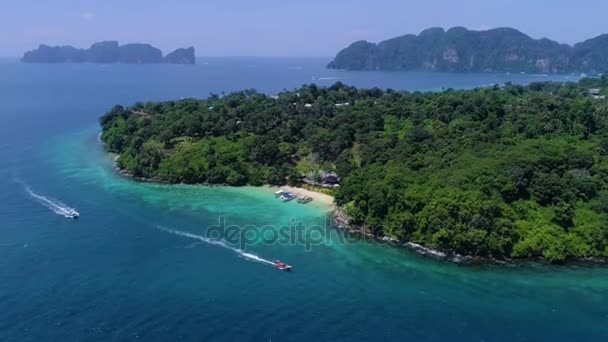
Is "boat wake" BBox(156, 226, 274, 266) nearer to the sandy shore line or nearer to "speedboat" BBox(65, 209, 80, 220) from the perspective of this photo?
"speedboat" BBox(65, 209, 80, 220)

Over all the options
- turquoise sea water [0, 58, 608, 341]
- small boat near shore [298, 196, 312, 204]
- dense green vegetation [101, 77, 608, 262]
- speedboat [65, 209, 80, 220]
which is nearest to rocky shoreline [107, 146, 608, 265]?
dense green vegetation [101, 77, 608, 262]

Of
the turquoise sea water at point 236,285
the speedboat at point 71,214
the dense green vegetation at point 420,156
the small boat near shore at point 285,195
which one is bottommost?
the turquoise sea water at point 236,285

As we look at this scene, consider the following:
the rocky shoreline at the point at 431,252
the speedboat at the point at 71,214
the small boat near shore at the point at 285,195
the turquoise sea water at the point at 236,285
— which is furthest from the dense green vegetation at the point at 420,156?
the speedboat at the point at 71,214

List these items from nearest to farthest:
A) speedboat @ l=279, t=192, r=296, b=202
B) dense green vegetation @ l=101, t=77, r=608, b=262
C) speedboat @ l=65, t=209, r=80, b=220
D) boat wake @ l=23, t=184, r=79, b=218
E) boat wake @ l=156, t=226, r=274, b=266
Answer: boat wake @ l=156, t=226, r=274, b=266 < dense green vegetation @ l=101, t=77, r=608, b=262 < speedboat @ l=65, t=209, r=80, b=220 < boat wake @ l=23, t=184, r=79, b=218 < speedboat @ l=279, t=192, r=296, b=202

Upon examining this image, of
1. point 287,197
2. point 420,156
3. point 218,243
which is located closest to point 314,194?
point 287,197

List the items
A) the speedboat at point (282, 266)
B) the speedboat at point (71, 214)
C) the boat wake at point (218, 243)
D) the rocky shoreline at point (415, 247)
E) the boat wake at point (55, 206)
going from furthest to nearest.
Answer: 1. the boat wake at point (55, 206)
2. the speedboat at point (71, 214)
3. the rocky shoreline at point (415, 247)
4. the boat wake at point (218, 243)
5. the speedboat at point (282, 266)

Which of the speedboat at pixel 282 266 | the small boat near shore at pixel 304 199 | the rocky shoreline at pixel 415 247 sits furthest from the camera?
the small boat near shore at pixel 304 199

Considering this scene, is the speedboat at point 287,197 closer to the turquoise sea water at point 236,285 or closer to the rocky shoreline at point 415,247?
the turquoise sea water at point 236,285
